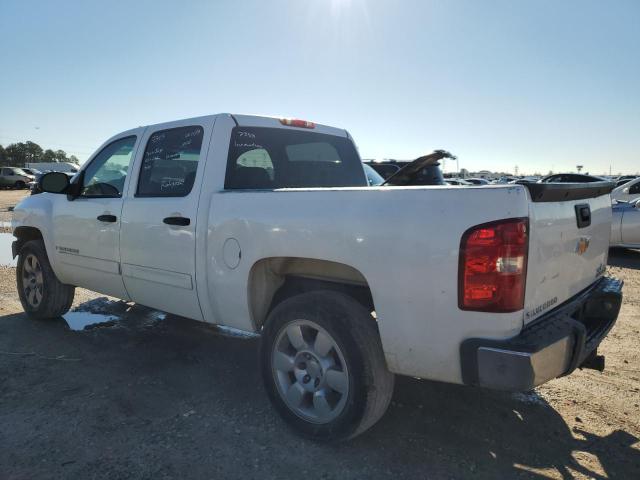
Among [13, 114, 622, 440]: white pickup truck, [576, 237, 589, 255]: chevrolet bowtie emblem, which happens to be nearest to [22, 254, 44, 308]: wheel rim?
[13, 114, 622, 440]: white pickup truck

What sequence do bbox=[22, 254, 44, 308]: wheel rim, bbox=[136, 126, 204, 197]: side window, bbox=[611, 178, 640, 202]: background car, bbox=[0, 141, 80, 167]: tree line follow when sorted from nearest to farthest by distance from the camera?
1. bbox=[136, 126, 204, 197]: side window
2. bbox=[22, 254, 44, 308]: wheel rim
3. bbox=[611, 178, 640, 202]: background car
4. bbox=[0, 141, 80, 167]: tree line

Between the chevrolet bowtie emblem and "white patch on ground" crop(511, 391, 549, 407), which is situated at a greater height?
the chevrolet bowtie emblem

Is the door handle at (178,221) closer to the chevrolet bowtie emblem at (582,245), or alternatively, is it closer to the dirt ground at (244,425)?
the dirt ground at (244,425)

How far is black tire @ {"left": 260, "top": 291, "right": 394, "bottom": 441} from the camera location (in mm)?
2553

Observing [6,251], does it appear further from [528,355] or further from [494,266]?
[528,355]

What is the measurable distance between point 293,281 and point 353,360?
871mm

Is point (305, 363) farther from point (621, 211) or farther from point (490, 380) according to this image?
point (621, 211)

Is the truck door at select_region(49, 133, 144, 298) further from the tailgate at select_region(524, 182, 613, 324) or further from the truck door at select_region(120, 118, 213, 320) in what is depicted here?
the tailgate at select_region(524, 182, 613, 324)

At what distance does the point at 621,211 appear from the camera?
30.4 ft

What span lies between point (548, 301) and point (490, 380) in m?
0.59

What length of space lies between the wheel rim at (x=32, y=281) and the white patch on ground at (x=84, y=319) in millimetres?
372

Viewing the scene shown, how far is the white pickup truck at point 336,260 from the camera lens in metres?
2.17

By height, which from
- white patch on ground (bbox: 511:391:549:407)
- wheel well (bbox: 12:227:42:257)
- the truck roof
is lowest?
white patch on ground (bbox: 511:391:549:407)

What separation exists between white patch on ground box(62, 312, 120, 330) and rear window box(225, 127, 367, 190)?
9.17 feet
